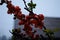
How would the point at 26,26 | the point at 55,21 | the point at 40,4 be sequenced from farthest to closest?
the point at 40,4 < the point at 55,21 < the point at 26,26

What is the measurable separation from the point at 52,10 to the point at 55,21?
16 cm

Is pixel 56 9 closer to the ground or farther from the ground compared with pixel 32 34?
farther from the ground

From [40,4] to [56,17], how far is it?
8.0 inches

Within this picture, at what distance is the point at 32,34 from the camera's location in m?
0.52

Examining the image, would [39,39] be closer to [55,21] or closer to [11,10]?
[11,10]

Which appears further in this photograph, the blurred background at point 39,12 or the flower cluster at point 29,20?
the blurred background at point 39,12

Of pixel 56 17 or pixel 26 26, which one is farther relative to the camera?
pixel 56 17

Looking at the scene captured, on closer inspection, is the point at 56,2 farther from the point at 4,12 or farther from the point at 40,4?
the point at 4,12

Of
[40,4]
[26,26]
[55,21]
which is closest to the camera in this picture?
[26,26]

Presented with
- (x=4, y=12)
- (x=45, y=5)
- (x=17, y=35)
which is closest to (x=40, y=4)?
(x=45, y=5)

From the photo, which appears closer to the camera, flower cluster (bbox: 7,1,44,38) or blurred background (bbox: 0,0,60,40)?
flower cluster (bbox: 7,1,44,38)

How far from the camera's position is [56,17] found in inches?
53.2

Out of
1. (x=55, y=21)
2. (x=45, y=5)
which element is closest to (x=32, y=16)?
(x=55, y=21)

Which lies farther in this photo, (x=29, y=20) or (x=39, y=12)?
(x=39, y=12)
